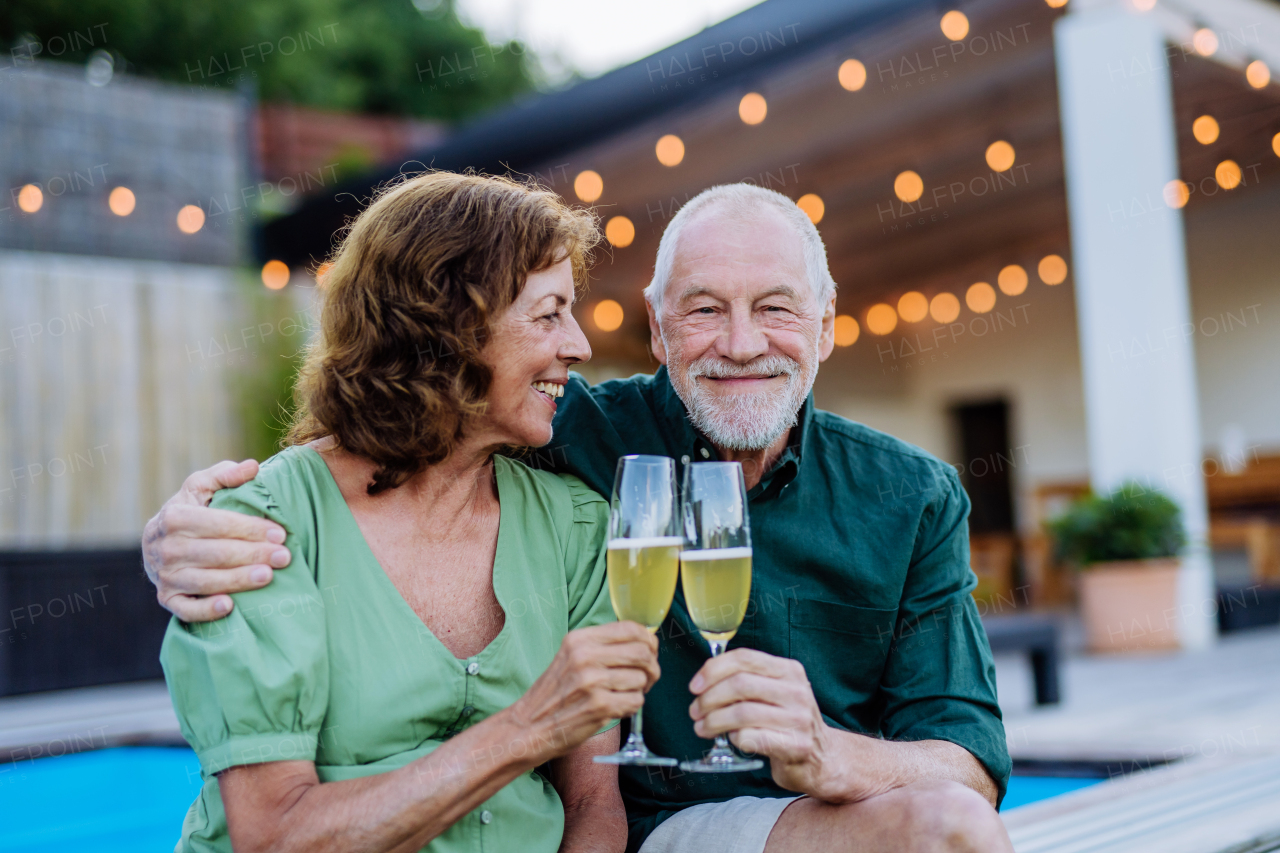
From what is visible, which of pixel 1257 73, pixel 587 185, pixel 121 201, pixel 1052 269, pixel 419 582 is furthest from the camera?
pixel 1052 269

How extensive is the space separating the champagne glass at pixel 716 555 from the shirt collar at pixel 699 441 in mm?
563

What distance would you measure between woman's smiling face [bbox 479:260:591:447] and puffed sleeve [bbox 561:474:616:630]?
17cm

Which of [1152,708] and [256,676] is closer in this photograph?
[256,676]

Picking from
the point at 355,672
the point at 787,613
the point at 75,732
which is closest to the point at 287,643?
the point at 355,672

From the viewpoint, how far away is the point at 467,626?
1590mm

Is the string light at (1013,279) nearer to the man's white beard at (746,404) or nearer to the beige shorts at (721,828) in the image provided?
the man's white beard at (746,404)

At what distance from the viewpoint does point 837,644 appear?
6.12 feet

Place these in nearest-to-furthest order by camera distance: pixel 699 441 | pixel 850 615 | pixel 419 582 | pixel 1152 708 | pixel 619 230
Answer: pixel 419 582
pixel 850 615
pixel 699 441
pixel 1152 708
pixel 619 230

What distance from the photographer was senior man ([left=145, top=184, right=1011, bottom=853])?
70.5 inches

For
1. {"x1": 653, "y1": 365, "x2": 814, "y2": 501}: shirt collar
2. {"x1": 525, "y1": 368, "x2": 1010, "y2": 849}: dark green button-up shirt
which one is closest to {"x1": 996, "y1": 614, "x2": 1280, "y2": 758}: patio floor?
{"x1": 525, "y1": 368, "x2": 1010, "y2": 849}: dark green button-up shirt

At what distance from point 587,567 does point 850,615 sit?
47 cm

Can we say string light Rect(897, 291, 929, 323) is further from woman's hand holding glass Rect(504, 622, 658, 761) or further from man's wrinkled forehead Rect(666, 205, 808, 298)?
woman's hand holding glass Rect(504, 622, 658, 761)

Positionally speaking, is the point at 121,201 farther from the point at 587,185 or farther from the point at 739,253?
the point at 739,253

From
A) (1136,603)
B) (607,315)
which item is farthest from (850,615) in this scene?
(607,315)
